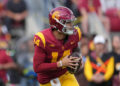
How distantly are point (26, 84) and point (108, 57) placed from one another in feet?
6.95

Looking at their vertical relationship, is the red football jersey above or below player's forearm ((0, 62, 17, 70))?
above

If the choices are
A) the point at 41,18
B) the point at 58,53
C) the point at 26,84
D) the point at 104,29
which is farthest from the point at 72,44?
the point at 41,18

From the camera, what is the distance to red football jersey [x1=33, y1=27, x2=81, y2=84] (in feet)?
18.3

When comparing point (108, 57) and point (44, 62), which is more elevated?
point (44, 62)

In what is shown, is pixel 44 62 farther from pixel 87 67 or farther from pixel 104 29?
pixel 104 29

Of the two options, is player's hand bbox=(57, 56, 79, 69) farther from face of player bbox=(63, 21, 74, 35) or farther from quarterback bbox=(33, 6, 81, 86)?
face of player bbox=(63, 21, 74, 35)

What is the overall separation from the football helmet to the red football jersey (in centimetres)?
20

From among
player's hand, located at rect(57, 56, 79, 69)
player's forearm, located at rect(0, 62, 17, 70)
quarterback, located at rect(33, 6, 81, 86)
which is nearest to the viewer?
player's hand, located at rect(57, 56, 79, 69)

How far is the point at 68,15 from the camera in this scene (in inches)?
220

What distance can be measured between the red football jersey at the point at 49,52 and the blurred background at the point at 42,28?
1.72 metres

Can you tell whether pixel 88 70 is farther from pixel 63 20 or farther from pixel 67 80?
pixel 63 20

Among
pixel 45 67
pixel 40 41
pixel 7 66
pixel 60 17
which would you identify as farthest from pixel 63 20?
pixel 7 66

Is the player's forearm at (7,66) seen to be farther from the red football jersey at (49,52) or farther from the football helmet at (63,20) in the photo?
the football helmet at (63,20)

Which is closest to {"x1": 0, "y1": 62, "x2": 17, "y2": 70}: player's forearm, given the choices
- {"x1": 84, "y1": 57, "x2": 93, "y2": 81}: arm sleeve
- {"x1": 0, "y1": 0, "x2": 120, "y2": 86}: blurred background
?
{"x1": 0, "y1": 0, "x2": 120, "y2": 86}: blurred background
